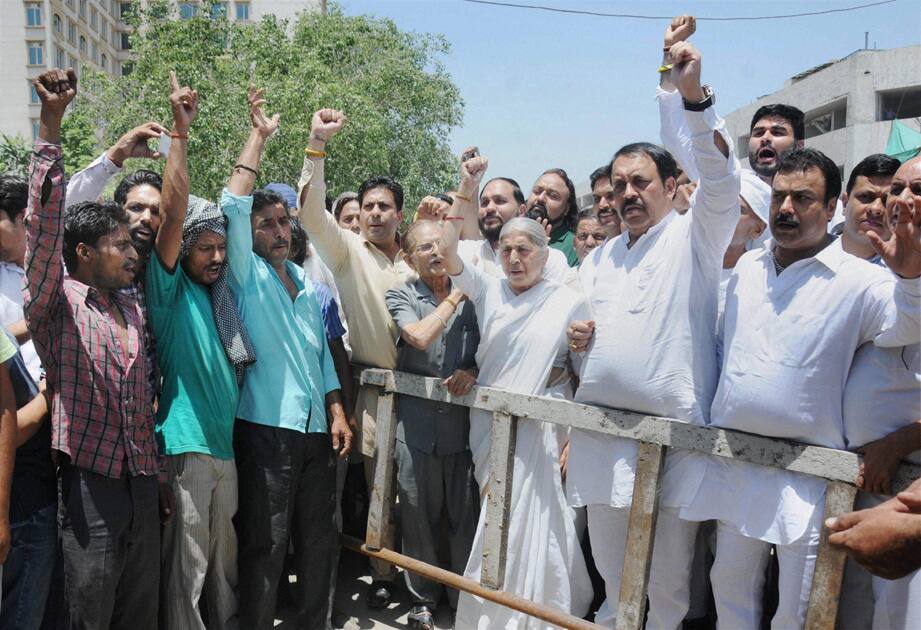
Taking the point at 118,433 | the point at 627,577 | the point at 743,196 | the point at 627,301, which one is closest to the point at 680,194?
the point at 743,196

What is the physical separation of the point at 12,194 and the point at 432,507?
2370 millimetres

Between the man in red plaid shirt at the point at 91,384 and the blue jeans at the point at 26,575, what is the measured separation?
89mm

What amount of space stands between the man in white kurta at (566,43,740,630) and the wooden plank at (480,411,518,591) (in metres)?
0.26

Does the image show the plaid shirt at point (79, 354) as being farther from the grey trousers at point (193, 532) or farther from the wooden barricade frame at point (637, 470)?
the wooden barricade frame at point (637, 470)

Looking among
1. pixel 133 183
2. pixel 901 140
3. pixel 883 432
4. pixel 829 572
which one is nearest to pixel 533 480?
pixel 829 572

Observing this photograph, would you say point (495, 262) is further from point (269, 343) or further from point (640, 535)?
point (640, 535)

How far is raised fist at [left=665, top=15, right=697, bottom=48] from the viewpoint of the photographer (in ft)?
9.00

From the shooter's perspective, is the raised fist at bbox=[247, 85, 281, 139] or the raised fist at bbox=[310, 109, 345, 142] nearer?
the raised fist at bbox=[247, 85, 281, 139]

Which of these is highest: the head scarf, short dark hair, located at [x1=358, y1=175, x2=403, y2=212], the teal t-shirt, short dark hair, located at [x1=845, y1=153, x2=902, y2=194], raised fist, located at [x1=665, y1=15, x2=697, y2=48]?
raised fist, located at [x1=665, y1=15, x2=697, y2=48]

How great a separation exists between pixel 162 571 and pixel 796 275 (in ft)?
9.34

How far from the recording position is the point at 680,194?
4.13 meters

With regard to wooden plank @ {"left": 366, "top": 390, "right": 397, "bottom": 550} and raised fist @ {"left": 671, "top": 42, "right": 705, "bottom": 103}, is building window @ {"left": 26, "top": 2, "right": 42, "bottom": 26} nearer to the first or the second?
wooden plank @ {"left": 366, "top": 390, "right": 397, "bottom": 550}

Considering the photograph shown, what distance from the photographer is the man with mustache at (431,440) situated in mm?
3725

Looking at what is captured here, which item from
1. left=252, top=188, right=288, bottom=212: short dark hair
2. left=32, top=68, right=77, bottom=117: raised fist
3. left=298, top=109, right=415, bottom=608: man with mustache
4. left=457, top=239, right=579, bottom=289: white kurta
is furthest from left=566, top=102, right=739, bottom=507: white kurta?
left=32, top=68, right=77, bottom=117: raised fist
